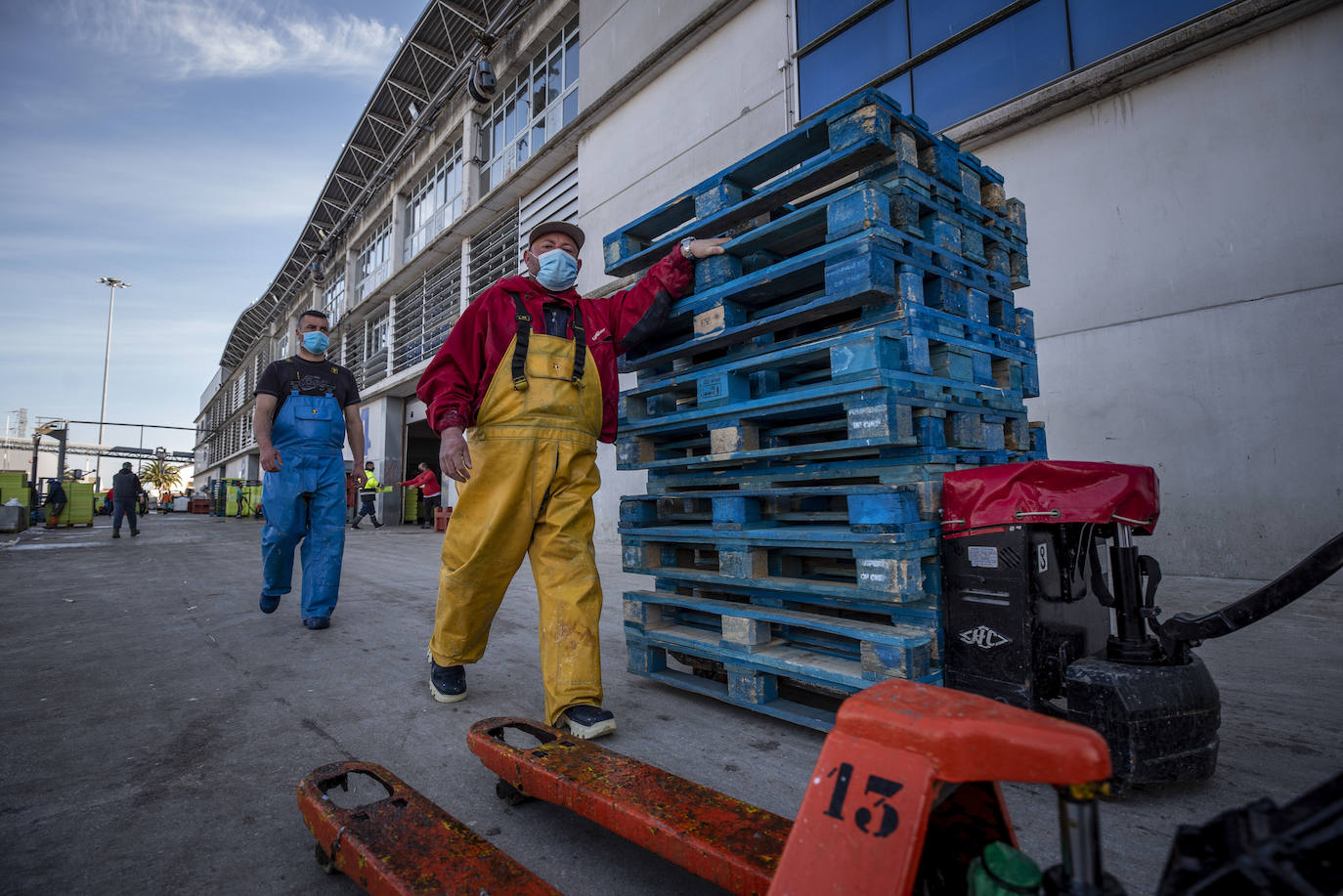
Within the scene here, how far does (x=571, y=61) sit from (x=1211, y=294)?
11.4 m

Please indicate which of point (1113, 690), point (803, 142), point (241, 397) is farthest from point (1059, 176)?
point (241, 397)

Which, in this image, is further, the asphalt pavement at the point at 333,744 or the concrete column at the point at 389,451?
the concrete column at the point at 389,451

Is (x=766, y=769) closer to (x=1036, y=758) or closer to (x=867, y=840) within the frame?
(x=867, y=840)

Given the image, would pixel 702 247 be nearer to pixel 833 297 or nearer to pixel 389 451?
pixel 833 297

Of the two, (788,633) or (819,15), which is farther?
(819,15)

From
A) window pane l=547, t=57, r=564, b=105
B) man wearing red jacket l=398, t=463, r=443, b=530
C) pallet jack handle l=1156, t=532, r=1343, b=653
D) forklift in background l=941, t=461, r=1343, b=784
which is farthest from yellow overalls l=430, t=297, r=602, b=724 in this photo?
man wearing red jacket l=398, t=463, r=443, b=530

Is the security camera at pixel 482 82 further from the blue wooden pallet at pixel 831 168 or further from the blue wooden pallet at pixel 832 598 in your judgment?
the blue wooden pallet at pixel 832 598

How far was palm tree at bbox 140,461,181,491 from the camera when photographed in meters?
70.9

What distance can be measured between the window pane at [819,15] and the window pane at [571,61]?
5.47m

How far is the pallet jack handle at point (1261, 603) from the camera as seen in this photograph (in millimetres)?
1387

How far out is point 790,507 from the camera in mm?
2734

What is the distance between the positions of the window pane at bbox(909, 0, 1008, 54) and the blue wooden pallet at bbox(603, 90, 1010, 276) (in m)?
5.24

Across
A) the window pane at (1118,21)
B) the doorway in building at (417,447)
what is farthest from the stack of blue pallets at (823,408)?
the doorway in building at (417,447)

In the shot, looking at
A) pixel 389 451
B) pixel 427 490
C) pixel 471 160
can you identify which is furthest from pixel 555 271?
pixel 389 451
